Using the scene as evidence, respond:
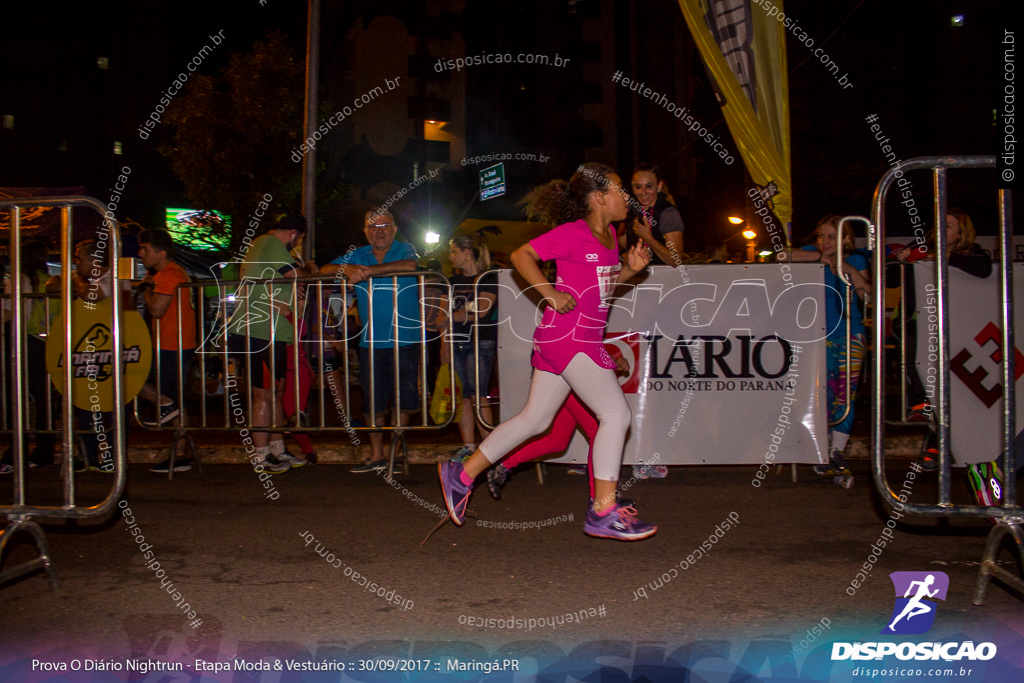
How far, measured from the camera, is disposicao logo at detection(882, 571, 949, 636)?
10.1 feet

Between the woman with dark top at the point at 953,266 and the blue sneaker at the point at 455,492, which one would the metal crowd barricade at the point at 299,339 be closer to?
the blue sneaker at the point at 455,492

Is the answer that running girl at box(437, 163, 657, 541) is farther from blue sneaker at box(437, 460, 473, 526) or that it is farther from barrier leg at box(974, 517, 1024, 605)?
barrier leg at box(974, 517, 1024, 605)

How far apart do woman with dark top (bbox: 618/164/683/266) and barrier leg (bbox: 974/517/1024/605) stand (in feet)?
9.73

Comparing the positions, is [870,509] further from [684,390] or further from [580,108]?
[580,108]

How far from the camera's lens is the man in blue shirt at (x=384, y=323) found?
6.34m

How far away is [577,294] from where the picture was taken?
4.26 metres

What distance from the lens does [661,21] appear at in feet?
137

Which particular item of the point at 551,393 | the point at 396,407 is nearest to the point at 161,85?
the point at 396,407

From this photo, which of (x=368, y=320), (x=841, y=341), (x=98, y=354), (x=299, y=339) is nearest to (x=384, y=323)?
(x=368, y=320)

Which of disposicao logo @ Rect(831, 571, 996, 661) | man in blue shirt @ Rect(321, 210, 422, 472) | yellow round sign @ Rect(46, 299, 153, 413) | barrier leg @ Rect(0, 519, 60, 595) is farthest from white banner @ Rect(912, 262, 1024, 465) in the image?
yellow round sign @ Rect(46, 299, 153, 413)

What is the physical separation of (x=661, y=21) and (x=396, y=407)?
39981mm

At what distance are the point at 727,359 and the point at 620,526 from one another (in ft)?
6.59

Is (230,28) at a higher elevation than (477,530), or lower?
higher

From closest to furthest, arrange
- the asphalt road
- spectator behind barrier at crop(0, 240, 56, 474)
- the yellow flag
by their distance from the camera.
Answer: the asphalt road, spectator behind barrier at crop(0, 240, 56, 474), the yellow flag
